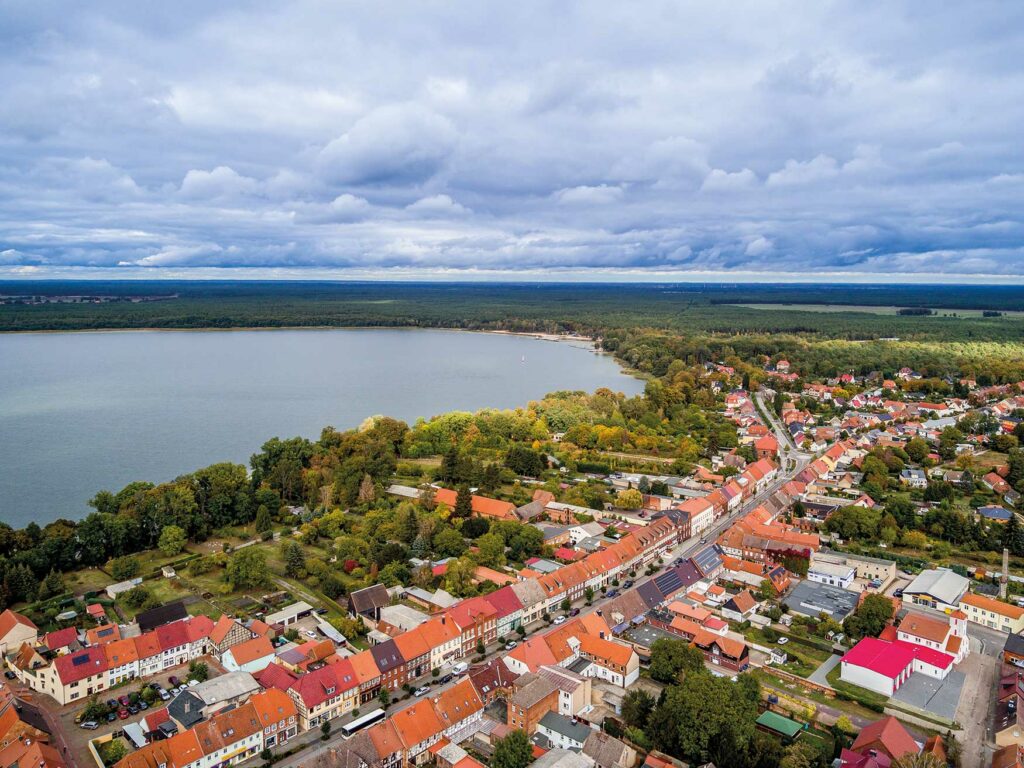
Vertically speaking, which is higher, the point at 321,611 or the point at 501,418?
the point at 501,418

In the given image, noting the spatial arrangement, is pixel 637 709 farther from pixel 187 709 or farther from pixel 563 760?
pixel 187 709

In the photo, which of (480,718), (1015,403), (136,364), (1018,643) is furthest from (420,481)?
(136,364)

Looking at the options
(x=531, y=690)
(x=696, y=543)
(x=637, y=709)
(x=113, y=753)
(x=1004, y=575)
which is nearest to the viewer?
(x=113, y=753)

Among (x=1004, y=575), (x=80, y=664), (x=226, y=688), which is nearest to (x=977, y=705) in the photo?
(x=1004, y=575)

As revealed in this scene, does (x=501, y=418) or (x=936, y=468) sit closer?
(x=936, y=468)

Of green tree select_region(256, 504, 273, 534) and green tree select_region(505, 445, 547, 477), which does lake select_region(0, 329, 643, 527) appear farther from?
green tree select_region(505, 445, 547, 477)

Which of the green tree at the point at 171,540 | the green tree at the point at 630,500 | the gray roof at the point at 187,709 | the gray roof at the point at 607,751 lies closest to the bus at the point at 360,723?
the gray roof at the point at 187,709

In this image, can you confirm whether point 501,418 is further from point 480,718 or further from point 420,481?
point 480,718
